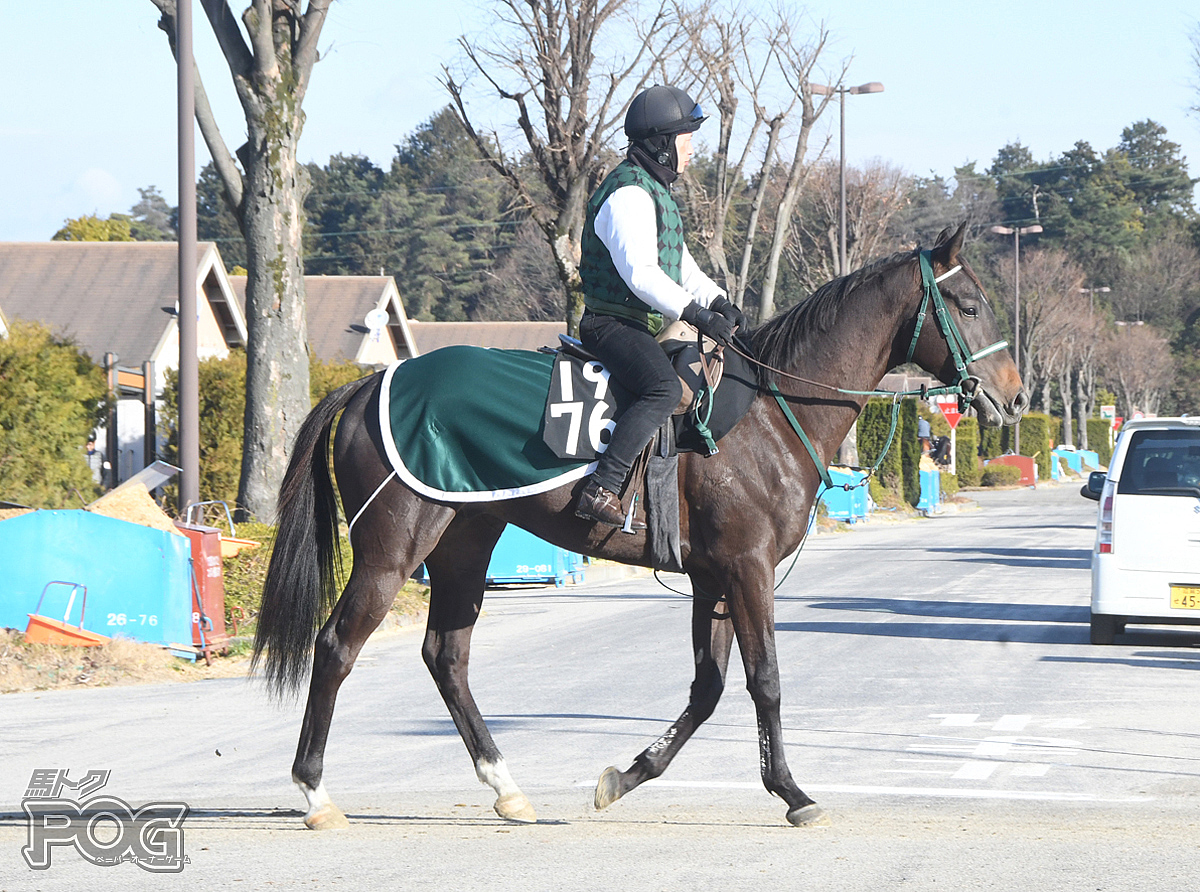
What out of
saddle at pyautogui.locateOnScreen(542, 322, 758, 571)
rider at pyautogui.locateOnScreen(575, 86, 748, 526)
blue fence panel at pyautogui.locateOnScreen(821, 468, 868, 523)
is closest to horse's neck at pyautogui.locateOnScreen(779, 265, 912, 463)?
saddle at pyautogui.locateOnScreen(542, 322, 758, 571)

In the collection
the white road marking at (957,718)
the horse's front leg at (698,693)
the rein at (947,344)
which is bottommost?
the white road marking at (957,718)

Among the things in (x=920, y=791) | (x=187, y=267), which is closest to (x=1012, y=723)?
(x=920, y=791)

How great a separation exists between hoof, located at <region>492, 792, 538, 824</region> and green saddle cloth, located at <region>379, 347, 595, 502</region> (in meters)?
1.34

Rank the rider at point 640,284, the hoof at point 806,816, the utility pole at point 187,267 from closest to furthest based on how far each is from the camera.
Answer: the hoof at point 806,816
the rider at point 640,284
the utility pole at point 187,267

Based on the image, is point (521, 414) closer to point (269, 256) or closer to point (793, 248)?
point (269, 256)

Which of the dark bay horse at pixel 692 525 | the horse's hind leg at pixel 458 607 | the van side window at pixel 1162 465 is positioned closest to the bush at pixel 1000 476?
the van side window at pixel 1162 465

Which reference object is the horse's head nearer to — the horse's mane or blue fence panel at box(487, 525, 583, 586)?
the horse's mane

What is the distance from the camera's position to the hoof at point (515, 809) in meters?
6.30

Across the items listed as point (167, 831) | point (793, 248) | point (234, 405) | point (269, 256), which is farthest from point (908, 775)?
point (793, 248)

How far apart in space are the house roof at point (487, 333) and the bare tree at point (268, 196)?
4330cm

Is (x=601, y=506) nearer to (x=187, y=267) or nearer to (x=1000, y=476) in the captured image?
(x=187, y=267)

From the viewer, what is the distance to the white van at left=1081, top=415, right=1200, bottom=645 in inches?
496

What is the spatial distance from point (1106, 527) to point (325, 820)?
895 cm

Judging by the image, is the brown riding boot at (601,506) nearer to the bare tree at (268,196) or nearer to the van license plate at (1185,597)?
the van license plate at (1185,597)
